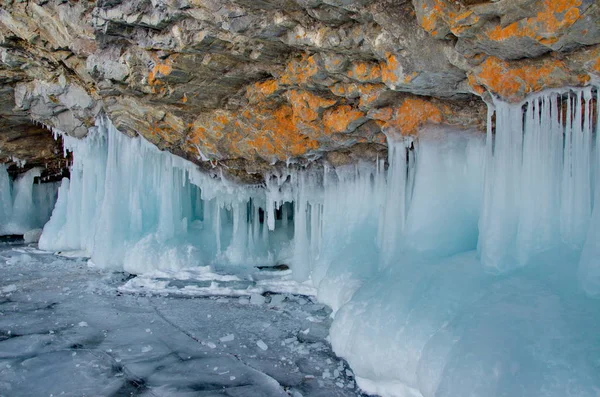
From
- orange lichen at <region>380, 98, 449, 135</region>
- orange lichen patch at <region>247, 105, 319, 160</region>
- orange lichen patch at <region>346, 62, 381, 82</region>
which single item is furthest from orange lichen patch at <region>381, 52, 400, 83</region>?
orange lichen patch at <region>247, 105, 319, 160</region>

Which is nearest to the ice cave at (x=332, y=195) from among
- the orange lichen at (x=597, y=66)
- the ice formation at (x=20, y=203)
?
the orange lichen at (x=597, y=66)

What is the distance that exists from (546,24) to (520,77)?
84 cm

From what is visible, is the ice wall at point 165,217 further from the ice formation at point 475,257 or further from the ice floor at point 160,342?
the ice formation at point 475,257

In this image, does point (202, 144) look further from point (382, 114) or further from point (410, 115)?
point (410, 115)

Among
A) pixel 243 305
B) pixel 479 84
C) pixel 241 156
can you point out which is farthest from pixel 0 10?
pixel 479 84

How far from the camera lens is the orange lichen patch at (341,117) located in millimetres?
6883

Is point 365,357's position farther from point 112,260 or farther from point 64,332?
point 112,260

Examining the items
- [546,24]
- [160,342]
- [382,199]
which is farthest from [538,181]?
[160,342]

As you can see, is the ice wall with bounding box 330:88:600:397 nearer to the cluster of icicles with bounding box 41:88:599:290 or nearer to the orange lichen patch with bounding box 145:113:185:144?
the cluster of icicles with bounding box 41:88:599:290

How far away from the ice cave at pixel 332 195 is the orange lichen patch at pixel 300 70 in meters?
0.03

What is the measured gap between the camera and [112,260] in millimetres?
11000

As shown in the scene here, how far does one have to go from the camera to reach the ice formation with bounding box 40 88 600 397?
3.70 meters

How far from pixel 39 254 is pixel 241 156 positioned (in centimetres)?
780

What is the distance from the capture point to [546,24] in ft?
12.1
